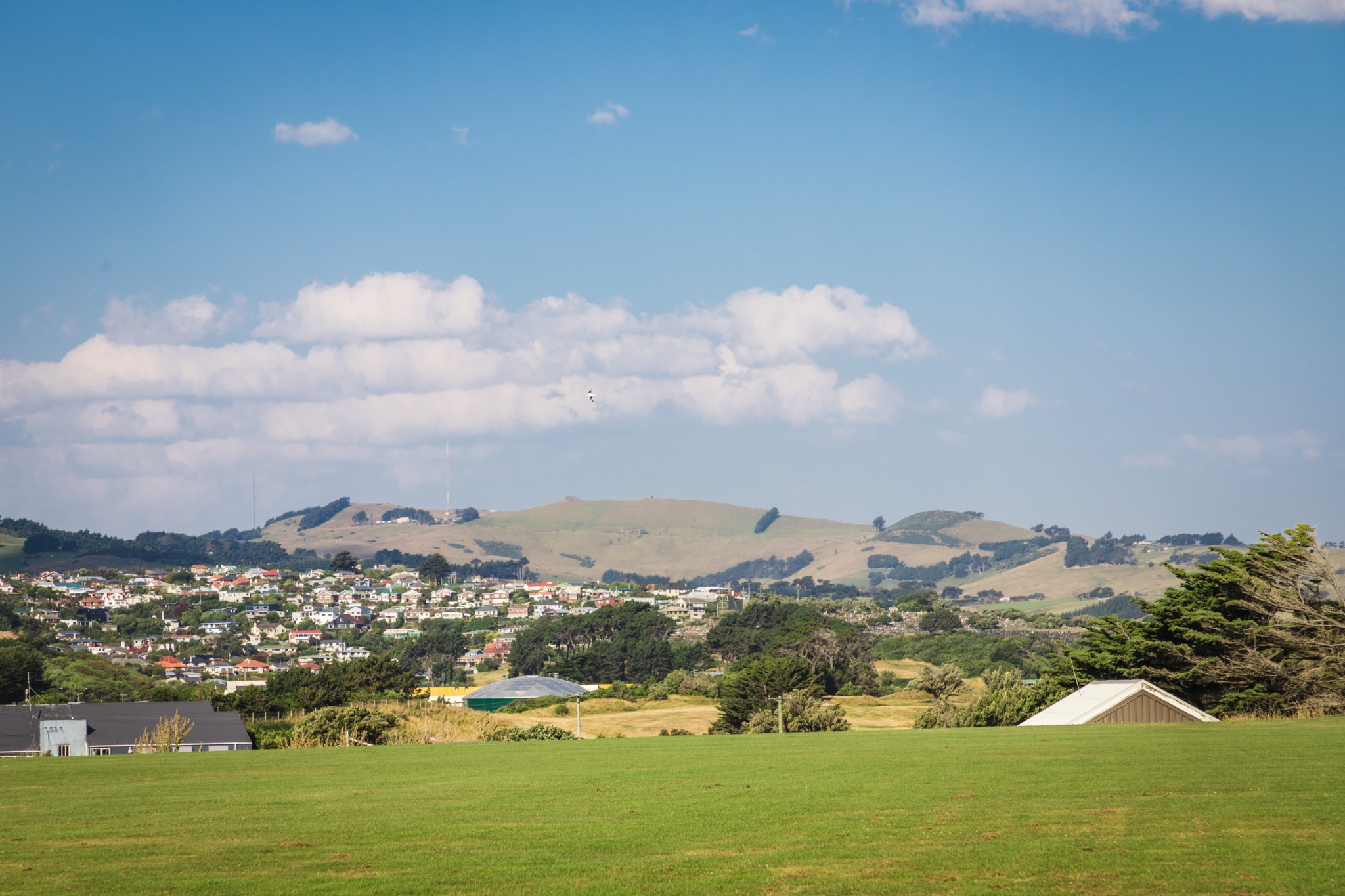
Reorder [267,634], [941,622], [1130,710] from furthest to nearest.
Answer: [267,634]
[941,622]
[1130,710]

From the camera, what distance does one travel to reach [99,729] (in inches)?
2141

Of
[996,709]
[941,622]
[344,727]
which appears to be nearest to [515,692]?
[344,727]

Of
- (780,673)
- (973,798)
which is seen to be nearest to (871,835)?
(973,798)

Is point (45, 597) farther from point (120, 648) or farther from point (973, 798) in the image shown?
point (973, 798)

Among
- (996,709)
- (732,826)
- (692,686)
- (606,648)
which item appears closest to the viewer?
(732,826)

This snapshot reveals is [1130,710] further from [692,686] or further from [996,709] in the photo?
[692,686]

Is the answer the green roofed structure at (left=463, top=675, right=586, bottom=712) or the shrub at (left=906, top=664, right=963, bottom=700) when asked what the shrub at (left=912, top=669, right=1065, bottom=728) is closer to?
the shrub at (left=906, top=664, right=963, bottom=700)

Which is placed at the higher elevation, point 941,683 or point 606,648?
point 941,683

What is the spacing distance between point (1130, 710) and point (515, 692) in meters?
58.8

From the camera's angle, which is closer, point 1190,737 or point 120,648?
point 1190,737

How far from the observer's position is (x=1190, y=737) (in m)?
25.7

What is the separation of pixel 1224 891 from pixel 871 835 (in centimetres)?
416

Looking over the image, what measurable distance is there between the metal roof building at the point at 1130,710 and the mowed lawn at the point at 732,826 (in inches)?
482

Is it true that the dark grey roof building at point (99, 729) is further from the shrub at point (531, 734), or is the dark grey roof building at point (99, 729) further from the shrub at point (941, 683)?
the shrub at point (941, 683)
